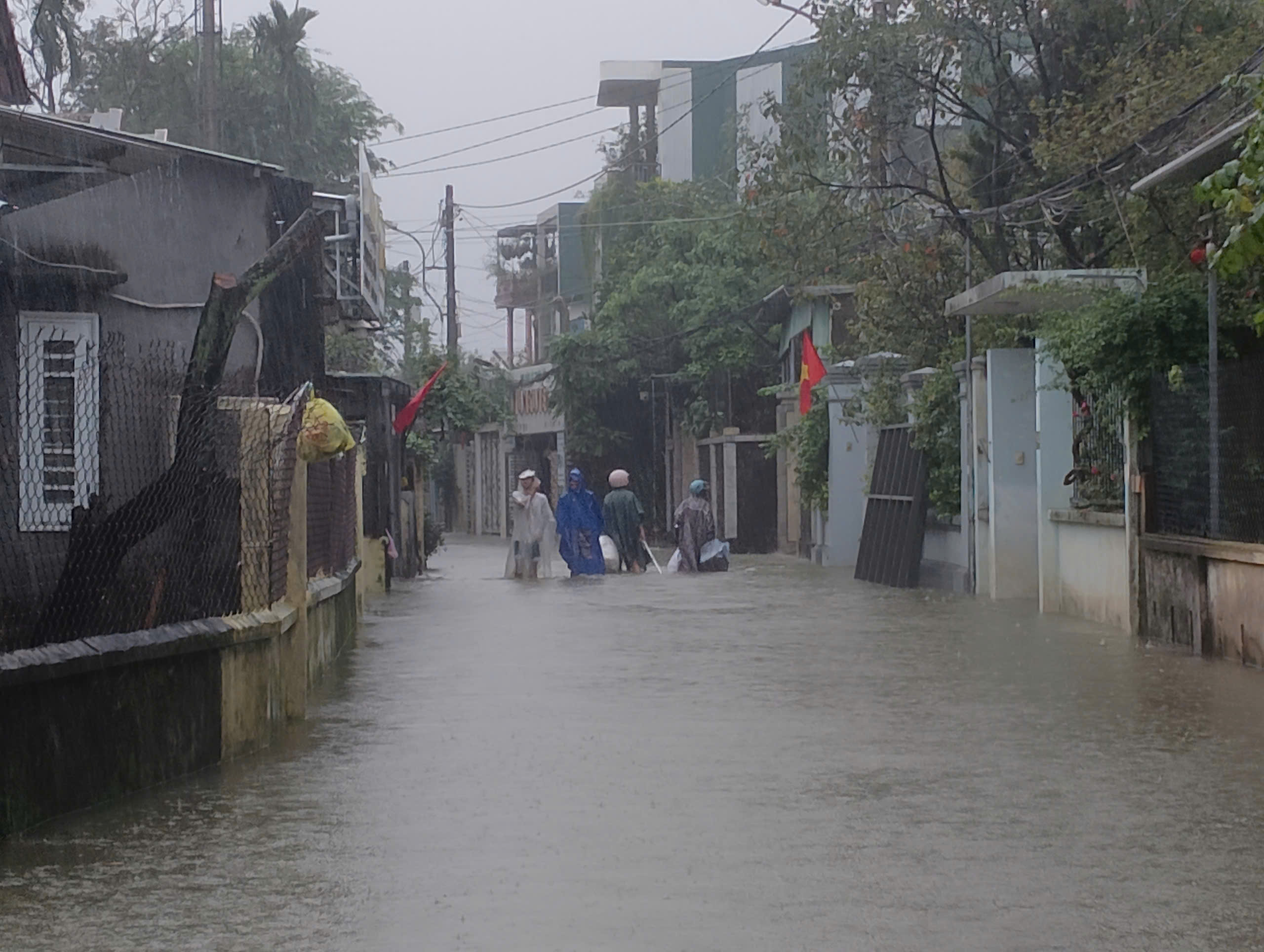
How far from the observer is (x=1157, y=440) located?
15.1 meters

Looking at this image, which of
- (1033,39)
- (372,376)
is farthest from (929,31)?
(372,376)

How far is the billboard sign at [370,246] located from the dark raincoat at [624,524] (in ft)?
16.9

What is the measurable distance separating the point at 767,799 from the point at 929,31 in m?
15.2

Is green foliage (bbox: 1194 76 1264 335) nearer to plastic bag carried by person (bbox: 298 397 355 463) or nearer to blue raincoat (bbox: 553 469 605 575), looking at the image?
plastic bag carried by person (bbox: 298 397 355 463)

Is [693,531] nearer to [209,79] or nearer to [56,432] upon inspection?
[209,79]

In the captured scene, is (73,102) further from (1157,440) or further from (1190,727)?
(1190,727)

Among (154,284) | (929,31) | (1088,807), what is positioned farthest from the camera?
(929,31)

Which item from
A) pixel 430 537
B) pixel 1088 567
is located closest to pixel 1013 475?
pixel 1088 567

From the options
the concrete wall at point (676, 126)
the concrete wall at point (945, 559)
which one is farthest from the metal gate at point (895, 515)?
the concrete wall at point (676, 126)

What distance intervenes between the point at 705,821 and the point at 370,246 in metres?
16.0

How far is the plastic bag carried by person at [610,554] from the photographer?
2811cm

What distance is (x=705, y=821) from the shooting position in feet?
23.9

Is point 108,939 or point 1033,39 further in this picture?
point 1033,39

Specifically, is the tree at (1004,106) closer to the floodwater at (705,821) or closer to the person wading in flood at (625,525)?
the person wading in flood at (625,525)
